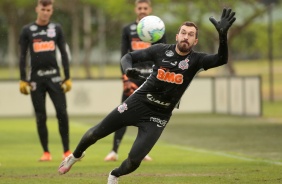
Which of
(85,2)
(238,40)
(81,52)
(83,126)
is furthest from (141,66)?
(81,52)

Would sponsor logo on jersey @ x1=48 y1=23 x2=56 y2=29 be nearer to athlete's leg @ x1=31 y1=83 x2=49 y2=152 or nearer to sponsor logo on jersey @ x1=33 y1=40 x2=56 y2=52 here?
sponsor logo on jersey @ x1=33 y1=40 x2=56 y2=52

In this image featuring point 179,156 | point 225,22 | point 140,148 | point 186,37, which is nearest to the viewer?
point 225,22

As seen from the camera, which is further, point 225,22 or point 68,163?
point 68,163

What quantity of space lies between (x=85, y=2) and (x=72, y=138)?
120ft

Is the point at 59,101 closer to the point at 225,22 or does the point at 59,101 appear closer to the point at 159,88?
the point at 159,88

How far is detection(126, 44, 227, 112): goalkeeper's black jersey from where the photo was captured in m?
11.3

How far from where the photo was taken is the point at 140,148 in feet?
36.3

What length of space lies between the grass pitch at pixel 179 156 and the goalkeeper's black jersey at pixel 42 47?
5.17 ft

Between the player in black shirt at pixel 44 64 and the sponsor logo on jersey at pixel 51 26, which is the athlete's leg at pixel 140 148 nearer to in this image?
the player in black shirt at pixel 44 64

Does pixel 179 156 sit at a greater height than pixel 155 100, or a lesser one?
lesser

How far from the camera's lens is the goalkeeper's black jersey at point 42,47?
1572 cm

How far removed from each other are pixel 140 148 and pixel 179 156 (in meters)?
5.59

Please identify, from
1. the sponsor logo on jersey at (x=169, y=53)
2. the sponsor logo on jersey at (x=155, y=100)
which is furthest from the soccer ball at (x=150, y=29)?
the sponsor logo on jersey at (x=155, y=100)

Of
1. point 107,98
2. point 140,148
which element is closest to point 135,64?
point 140,148
